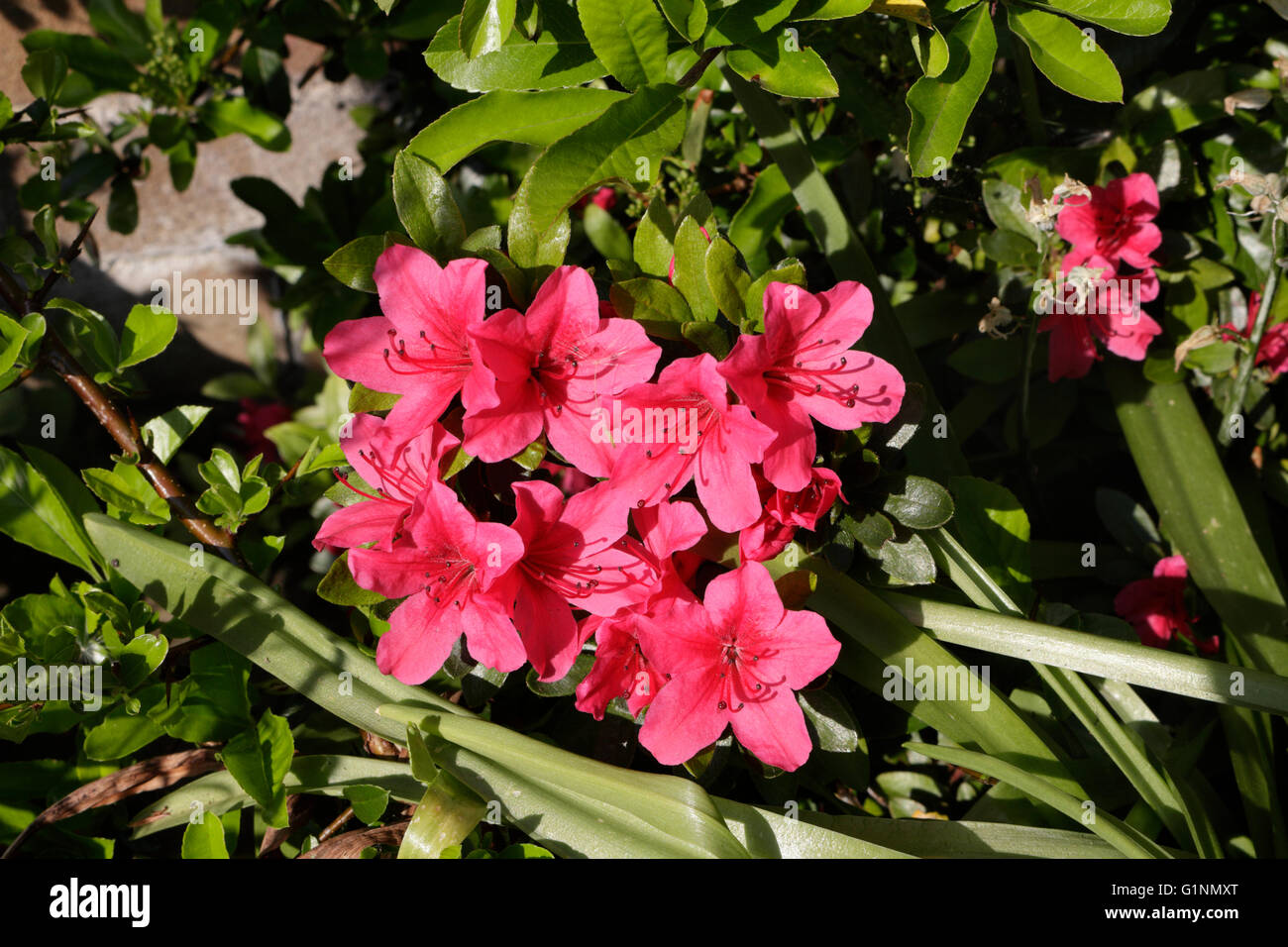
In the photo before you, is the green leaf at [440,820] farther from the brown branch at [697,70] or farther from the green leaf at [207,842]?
the brown branch at [697,70]

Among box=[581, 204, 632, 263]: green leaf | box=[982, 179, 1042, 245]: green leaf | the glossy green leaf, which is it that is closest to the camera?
the glossy green leaf

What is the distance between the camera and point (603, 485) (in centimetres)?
79

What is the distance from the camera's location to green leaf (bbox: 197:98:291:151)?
1.35 m

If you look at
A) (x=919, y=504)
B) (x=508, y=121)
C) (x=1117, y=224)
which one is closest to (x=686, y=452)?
(x=919, y=504)

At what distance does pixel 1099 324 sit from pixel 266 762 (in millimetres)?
1116

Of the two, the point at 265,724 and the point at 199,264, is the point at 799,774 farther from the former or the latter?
the point at 199,264

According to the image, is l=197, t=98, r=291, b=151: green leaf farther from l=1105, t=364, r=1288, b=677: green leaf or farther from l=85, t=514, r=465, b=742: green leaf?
l=1105, t=364, r=1288, b=677: green leaf

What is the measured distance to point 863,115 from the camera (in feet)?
4.11

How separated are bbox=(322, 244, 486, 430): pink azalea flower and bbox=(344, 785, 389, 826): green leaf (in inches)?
15.7

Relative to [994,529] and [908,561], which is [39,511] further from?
[994,529]

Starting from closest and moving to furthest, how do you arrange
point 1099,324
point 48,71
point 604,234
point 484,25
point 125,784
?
point 484,25
point 125,784
point 48,71
point 1099,324
point 604,234

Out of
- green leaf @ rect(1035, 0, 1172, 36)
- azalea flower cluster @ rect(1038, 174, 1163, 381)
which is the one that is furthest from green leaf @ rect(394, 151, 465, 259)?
azalea flower cluster @ rect(1038, 174, 1163, 381)

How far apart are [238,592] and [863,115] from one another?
3.23 feet

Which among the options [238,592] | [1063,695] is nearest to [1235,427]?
[1063,695]
